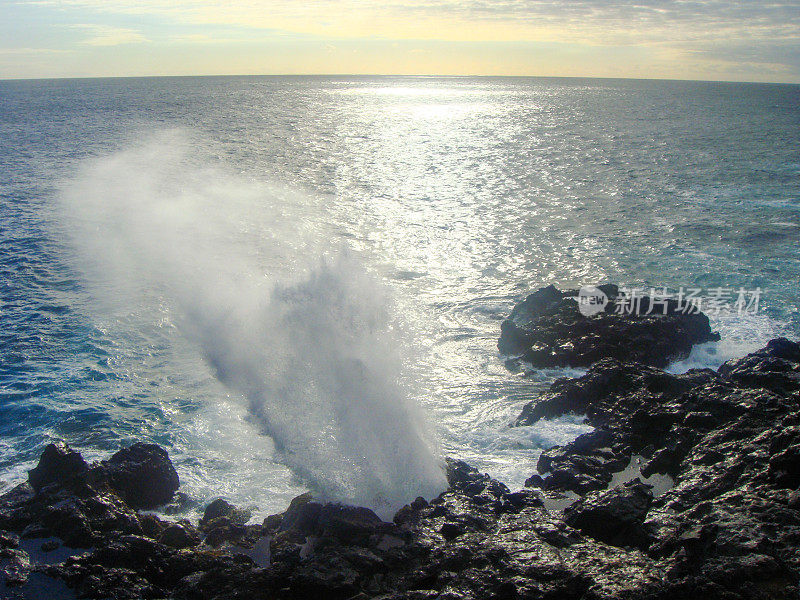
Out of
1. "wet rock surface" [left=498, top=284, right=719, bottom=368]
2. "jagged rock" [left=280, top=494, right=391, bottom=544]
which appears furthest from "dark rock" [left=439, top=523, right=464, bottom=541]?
"wet rock surface" [left=498, top=284, right=719, bottom=368]

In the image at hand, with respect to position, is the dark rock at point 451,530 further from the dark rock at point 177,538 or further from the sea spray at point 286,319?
the dark rock at point 177,538

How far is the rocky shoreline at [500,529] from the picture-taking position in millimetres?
11461

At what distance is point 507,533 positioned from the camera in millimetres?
13438

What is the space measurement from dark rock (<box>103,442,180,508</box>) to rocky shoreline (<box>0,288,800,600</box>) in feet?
0.16

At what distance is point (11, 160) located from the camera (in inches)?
2581

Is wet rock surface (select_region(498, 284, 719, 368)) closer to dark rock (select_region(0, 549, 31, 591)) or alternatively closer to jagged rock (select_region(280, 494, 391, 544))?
jagged rock (select_region(280, 494, 391, 544))

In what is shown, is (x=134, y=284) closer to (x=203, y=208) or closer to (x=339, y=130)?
(x=203, y=208)

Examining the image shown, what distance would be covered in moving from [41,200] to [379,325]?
1479 inches

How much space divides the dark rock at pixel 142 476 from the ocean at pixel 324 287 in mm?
704

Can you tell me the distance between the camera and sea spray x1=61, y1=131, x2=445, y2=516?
17.5 m

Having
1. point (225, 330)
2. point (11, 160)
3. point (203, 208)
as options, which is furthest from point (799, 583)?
point (11, 160)

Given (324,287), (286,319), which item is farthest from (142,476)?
(324,287)

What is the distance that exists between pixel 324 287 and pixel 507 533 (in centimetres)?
1347

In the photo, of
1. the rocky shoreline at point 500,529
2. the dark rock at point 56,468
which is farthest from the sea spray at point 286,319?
the dark rock at point 56,468
